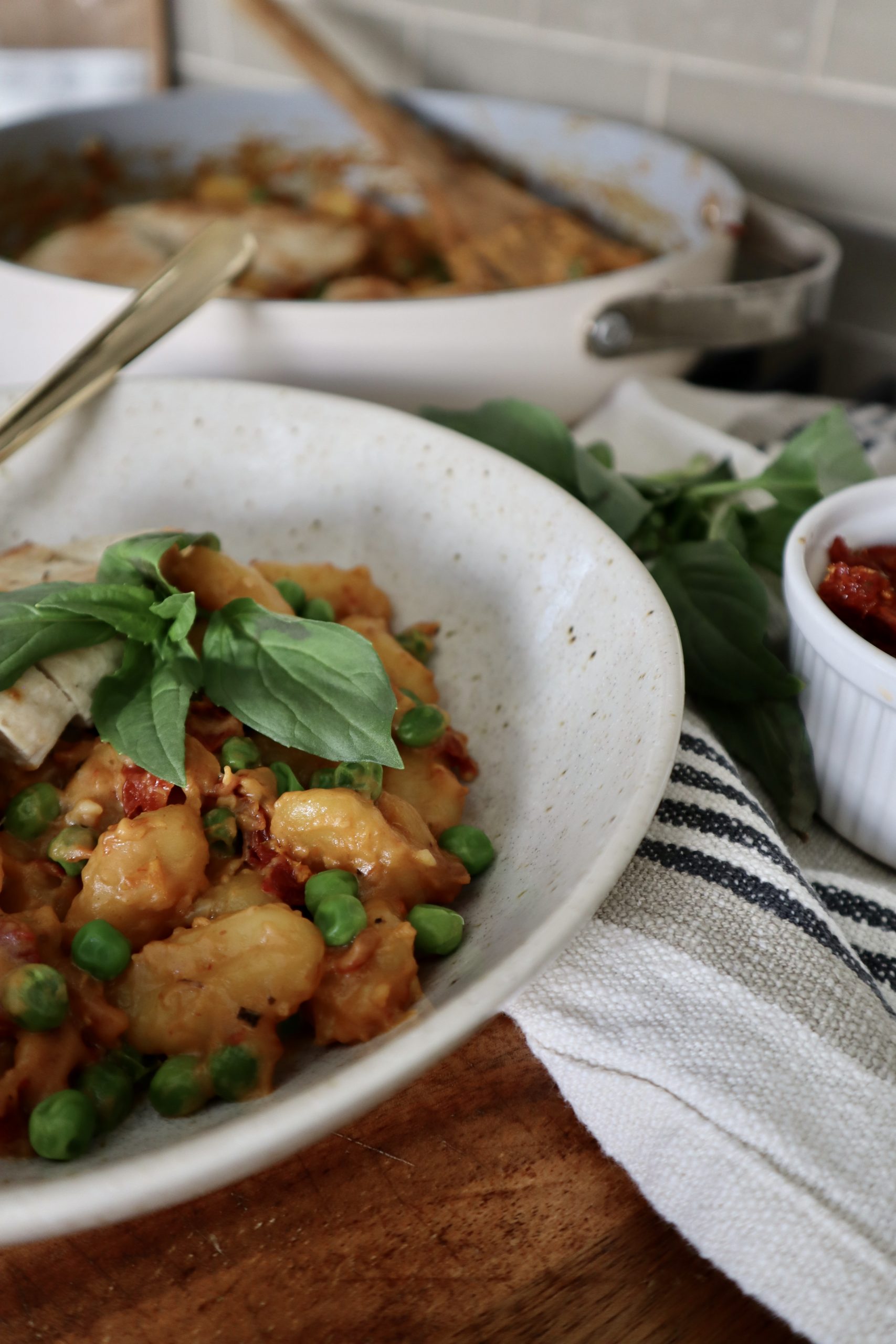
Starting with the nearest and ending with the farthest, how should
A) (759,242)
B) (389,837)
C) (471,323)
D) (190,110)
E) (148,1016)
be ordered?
(148,1016)
(389,837)
(471,323)
(759,242)
(190,110)

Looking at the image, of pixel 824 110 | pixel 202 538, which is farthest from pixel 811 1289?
pixel 824 110

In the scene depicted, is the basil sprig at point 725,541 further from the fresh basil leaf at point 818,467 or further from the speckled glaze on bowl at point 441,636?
the speckled glaze on bowl at point 441,636

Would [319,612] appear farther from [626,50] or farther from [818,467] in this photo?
[626,50]

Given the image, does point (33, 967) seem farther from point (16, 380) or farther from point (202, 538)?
point (16, 380)

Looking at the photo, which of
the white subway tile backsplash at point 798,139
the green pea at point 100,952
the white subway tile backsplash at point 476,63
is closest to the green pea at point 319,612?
the green pea at point 100,952

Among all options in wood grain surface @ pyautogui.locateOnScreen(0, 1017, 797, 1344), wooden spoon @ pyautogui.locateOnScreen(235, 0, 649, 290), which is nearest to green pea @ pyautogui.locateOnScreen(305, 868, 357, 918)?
wood grain surface @ pyautogui.locateOnScreen(0, 1017, 797, 1344)

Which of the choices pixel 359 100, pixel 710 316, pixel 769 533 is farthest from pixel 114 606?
pixel 359 100

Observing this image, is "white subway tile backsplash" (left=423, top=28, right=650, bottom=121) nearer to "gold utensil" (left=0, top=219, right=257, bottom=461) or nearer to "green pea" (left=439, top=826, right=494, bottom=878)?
"gold utensil" (left=0, top=219, right=257, bottom=461)
